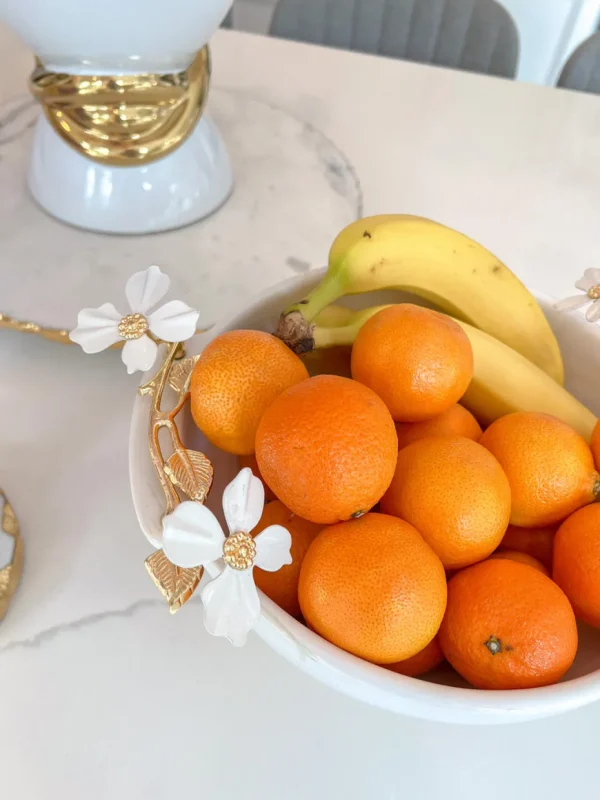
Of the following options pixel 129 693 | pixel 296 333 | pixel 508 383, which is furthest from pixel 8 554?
pixel 508 383

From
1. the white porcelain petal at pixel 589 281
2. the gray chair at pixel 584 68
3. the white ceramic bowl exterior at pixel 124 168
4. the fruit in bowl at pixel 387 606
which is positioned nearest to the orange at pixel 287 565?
the fruit in bowl at pixel 387 606

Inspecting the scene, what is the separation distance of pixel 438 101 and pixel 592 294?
1.80 feet

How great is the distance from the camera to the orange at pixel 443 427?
35cm

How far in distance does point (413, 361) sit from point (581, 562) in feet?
0.40

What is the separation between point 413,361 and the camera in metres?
0.32

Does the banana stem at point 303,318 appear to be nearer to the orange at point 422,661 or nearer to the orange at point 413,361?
the orange at point 413,361

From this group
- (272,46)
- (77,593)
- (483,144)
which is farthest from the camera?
(272,46)

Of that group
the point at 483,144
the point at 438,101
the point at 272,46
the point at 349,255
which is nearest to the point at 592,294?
the point at 349,255

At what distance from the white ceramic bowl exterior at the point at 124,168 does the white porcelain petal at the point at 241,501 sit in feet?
1.04

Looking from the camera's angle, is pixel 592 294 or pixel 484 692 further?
pixel 592 294

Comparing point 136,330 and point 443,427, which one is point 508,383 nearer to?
point 443,427

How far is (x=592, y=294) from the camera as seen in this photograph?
1.28 ft

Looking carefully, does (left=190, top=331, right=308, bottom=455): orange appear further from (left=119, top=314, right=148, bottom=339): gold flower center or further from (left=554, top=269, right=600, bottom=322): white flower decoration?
(left=554, top=269, right=600, bottom=322): white flower decoration

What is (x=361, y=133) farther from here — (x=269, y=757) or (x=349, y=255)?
(x=269, y=757)
